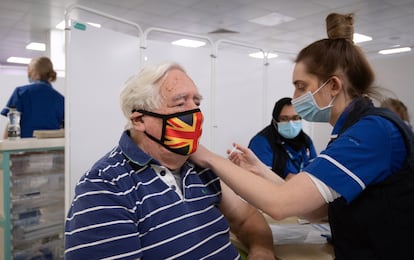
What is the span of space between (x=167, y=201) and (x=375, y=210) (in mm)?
614

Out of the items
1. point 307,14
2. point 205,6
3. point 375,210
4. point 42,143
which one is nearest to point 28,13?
point 205,6

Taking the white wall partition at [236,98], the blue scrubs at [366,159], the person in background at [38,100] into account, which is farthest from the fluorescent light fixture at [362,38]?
the blue scrubs at [366,159]

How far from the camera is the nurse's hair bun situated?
125 cm

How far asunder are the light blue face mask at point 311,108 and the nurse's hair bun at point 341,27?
0.20m

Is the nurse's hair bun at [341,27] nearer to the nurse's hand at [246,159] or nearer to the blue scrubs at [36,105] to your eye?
the nurse's hand at [246,159]

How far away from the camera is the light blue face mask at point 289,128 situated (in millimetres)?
2535

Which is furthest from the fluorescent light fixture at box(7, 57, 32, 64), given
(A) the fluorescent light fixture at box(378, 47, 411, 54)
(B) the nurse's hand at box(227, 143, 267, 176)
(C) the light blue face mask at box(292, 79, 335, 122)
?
(C) the light blue face mask at box(292, 79, 335, 122)

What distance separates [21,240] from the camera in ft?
7.78

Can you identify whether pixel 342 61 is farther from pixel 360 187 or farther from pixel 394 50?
pixel 394 50

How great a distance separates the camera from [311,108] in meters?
1.32

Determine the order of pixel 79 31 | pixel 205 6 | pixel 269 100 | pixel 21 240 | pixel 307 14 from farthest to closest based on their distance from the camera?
pixel 307 14 < pixel 205 6 < pixel 269 100 < pixel 21 240 < pixel 79 31

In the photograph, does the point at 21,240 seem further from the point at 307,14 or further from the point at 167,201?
the point at 307,14

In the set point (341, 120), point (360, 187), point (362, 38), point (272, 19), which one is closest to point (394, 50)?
point (362, 38)

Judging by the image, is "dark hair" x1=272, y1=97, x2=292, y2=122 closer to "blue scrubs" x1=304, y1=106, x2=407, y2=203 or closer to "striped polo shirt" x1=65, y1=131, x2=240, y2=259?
"striped polo shirt" x1=65, y1=131, x2=240, y2=259
